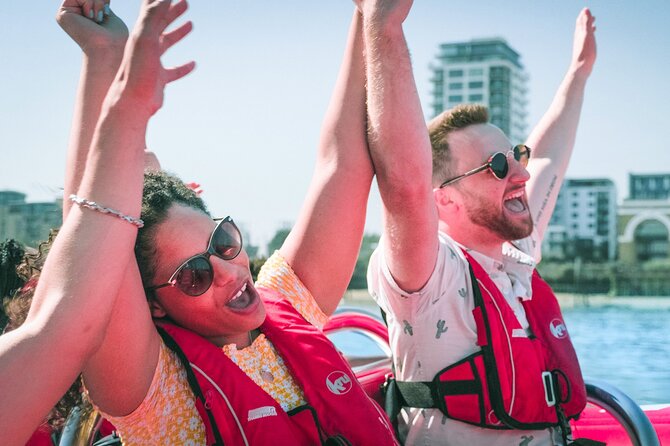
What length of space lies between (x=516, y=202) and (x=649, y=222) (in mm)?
64627

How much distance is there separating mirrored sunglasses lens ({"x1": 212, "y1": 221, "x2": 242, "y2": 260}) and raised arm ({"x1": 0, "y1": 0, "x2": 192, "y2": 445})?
42cm

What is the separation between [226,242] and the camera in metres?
1.87

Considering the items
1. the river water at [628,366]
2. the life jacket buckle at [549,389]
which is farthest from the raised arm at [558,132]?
the river water at [628,366]

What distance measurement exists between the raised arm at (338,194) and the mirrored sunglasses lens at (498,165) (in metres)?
0.70

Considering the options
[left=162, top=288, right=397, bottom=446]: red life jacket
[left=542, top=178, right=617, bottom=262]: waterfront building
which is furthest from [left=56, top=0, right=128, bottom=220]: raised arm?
[left=542, top=178, right=617, bottom=262]: waterfront building

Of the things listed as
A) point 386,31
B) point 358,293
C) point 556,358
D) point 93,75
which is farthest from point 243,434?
point 358,293

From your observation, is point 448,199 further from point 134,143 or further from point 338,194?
point 134,143

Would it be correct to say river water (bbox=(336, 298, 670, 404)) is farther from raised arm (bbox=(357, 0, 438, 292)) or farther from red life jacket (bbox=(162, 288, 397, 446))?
red life jacket (bbox=(162, 288, 397, 446))

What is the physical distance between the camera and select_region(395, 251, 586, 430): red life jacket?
7.64 feet

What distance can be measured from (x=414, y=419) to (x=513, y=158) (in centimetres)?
94

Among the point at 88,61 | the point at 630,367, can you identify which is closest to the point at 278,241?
the point at 88,61

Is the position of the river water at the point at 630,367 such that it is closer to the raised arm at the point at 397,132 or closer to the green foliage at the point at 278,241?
the green foliage at the point at 278,241

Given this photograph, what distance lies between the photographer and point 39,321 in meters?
1.33

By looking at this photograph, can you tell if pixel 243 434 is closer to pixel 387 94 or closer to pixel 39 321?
pixel 39 321
